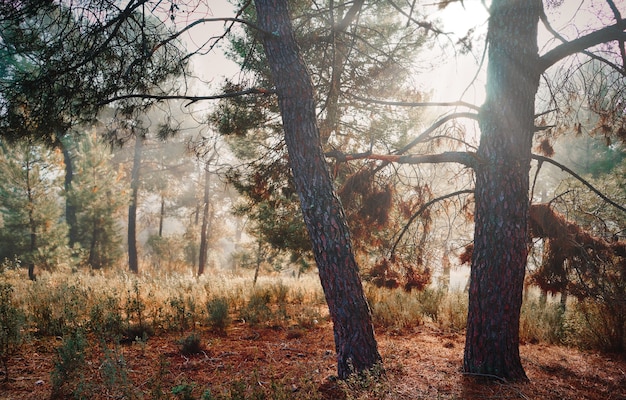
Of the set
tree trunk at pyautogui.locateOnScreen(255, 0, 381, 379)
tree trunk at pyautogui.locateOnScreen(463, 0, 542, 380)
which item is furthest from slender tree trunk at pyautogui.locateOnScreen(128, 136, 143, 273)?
tree trunk at pyautogui.locateOnScreen(463, 0, 542, 380)

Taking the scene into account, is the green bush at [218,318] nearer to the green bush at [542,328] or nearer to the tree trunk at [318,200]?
the tree trunk at [318,200]

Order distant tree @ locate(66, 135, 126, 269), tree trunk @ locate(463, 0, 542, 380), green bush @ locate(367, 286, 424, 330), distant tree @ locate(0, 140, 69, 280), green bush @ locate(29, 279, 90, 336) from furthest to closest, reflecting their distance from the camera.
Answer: distant tree @ locate(66, 135, 126, 269) → distant tree @ locate(0, 140, 69, 280) → green bush @ locate(367, 286, 424, 330) → green bush @ locate(29, 279, 90, 336) → tree trunk @ locate(463, 0, 542, 380)

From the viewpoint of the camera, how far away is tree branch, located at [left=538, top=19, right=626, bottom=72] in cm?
268

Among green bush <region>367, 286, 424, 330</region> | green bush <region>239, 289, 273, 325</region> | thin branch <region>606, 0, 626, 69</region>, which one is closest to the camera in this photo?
thin branch <region>606, 0, 626, 69</region>

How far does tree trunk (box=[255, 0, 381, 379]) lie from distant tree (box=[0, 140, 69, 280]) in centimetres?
1218

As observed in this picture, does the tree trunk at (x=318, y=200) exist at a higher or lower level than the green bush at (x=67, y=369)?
higher

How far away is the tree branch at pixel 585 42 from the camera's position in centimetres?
268

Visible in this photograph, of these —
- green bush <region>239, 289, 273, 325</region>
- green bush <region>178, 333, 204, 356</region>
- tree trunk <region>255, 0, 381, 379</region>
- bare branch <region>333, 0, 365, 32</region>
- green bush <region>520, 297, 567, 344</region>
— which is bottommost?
green bush <region>239, 289, 273, 325</region>

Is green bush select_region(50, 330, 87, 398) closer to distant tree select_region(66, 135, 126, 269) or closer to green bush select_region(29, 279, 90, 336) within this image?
green bush select_region(29, 279, 90, 336)

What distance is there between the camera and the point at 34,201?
40.3ft

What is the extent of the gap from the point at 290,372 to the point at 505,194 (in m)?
2.92

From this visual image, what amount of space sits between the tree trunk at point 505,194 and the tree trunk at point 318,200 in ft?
4.01

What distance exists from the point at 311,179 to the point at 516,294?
2.37m

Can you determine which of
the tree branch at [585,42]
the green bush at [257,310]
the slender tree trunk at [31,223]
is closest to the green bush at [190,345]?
the green bush at [257,310]
